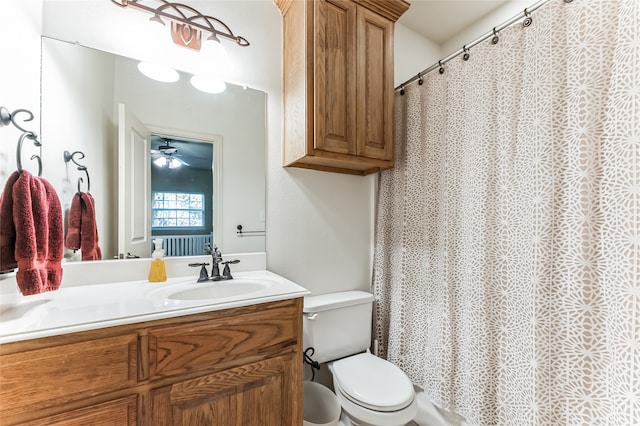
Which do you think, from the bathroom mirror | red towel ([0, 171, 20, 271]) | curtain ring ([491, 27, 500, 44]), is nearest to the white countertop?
red towel ([0, 171, 20, 271])

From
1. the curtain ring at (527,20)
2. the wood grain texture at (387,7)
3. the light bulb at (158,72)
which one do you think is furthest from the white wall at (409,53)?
the light bulb at (158,72)

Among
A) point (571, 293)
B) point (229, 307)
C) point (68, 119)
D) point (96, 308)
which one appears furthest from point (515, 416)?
point (68, 119)

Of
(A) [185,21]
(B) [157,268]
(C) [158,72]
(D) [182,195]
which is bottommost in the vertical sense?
(B) [157,268]

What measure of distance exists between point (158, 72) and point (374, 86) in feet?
3.65

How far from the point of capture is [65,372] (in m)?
0.71

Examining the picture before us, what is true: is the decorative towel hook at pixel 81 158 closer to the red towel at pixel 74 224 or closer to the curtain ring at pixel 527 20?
the red towel at pixel 74 224

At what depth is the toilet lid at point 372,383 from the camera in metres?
1.14

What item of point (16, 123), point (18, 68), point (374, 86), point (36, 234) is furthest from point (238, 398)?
point (374, 86)

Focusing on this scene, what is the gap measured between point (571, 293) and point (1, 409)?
1.72m

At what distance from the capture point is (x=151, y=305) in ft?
2.84

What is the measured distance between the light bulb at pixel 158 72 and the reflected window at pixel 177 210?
0.56 m

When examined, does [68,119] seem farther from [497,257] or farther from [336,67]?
[497,257]

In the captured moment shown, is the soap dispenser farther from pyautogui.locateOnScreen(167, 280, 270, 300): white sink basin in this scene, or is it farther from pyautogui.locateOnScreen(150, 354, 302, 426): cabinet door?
pyautogui.locateOnScreen(150, 354, 302, 426): cabinet door

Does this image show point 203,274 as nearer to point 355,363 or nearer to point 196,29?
point 355,363
